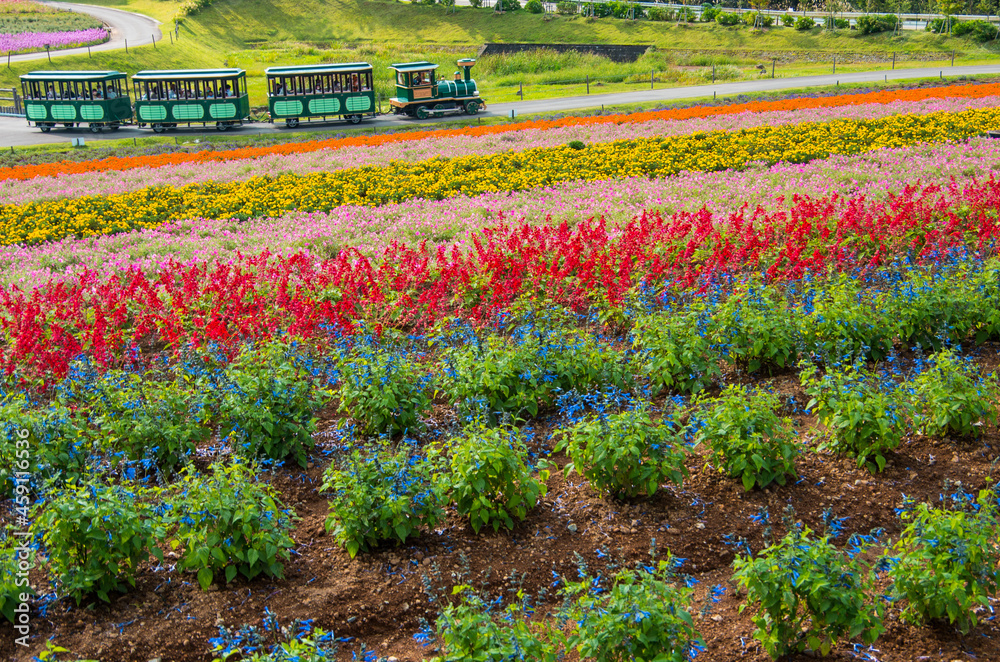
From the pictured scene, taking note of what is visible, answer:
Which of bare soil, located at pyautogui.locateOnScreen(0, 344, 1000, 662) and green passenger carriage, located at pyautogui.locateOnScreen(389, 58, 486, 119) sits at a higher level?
green passenger carriage, located at pyautogui.locateOnScreen(389, 58, 486, 119)

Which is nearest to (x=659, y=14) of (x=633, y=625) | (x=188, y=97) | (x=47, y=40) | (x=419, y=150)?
(x=188, y=97)

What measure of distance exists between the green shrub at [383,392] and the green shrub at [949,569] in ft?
12.2

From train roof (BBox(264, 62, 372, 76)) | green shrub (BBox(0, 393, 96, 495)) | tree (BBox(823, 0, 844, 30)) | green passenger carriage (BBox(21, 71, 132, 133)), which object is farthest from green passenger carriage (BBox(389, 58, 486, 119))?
tree (BBox(823, 0, 844, 30))

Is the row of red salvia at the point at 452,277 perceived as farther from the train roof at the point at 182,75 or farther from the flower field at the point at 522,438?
the train roof at the point at 182,75

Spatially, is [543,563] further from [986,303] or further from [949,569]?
[986,303]

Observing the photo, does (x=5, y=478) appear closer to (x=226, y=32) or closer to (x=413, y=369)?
(x=413, y=369)

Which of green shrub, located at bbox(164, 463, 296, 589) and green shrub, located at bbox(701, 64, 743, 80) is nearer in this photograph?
green shrub, located at bbox(164, 463, 296, 589)

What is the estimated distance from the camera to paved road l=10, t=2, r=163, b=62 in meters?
50.6

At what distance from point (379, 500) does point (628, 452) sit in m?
1.70

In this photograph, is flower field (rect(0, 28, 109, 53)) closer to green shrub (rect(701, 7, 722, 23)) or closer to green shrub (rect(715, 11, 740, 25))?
green shrub (rect(701, 7, 722, 23))

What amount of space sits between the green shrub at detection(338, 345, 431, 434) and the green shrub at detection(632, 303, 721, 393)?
206cm

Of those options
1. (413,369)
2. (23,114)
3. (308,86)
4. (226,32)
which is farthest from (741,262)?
(226,32)

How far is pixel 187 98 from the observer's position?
33.4 m

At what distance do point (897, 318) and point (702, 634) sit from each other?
4.72 metres
